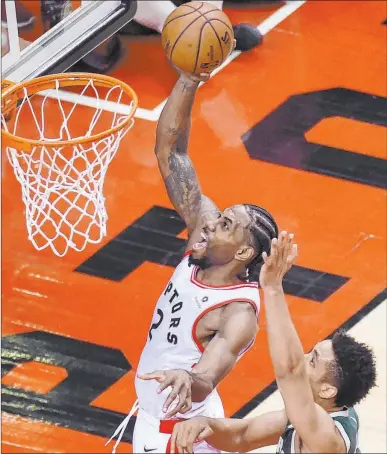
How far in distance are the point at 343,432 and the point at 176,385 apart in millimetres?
663

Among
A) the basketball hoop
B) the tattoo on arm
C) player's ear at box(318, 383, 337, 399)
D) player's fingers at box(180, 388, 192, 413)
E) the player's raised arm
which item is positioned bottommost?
the basketball hoop

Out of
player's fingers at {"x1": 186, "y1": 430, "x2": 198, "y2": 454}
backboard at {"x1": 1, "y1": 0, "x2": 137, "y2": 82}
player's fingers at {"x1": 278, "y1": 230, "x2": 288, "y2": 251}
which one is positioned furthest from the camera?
backboard at {"x1": 1, "y1": 0, "x2": 137, "y2": 82}

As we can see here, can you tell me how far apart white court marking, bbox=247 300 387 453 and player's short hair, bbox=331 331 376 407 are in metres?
1.85

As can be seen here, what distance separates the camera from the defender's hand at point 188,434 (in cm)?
500

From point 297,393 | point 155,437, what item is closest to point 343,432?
point 297,393

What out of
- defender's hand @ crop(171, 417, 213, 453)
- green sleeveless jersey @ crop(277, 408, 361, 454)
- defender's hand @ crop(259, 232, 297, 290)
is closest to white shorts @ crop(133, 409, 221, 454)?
defender's hand @ crop(171, 417, 213, 453)

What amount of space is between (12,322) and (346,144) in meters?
2.96

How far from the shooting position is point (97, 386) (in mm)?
7043

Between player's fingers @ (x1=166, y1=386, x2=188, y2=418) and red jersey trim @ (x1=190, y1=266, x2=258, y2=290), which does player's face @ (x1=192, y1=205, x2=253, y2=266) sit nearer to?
red jersey trim @ (x1=190, y1=266, x2=258, y2=290)

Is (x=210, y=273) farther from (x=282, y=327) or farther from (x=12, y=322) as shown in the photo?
(x=12, y=322)

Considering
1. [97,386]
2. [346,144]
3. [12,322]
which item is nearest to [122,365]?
[97,386]

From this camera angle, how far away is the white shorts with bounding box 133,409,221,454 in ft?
18.7

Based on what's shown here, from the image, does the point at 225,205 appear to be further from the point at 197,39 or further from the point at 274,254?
the point at 274,254

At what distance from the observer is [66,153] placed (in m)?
8.69
